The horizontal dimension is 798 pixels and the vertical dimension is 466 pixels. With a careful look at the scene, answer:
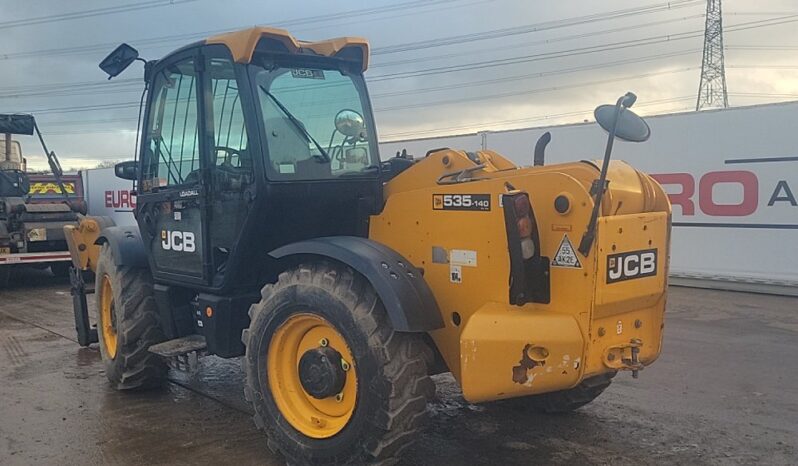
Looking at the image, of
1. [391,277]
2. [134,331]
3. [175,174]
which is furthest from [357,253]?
[134,331]

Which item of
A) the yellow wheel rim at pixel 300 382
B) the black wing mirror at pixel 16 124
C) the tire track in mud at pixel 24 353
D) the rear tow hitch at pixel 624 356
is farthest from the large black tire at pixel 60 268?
the rear tow hitch at pixel 624 356

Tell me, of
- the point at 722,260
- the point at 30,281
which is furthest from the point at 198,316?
the point at 30,281

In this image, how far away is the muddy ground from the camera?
4453 mm

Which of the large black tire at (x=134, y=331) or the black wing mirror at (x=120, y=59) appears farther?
the large black tire at (x=134, y=331)

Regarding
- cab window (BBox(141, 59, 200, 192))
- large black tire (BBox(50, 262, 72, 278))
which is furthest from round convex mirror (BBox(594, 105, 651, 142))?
large black tire (BBox(50, 262, 72, 278))

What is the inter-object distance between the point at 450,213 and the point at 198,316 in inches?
84.5

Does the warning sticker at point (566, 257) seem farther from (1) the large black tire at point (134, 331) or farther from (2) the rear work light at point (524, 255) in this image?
(1) the large black tire at point (134, 331)

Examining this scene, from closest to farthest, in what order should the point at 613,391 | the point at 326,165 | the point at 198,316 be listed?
the point at 326,165 < the point at 198,316 < the point at 613,391

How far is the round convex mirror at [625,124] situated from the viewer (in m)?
3.59

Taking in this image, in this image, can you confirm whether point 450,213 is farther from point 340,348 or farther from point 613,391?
point 613,391

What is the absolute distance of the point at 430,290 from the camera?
3979 millimetres

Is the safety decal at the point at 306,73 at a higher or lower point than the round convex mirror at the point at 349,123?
higher

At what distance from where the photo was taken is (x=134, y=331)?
571cm

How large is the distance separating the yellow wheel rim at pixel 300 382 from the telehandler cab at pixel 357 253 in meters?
0.01
